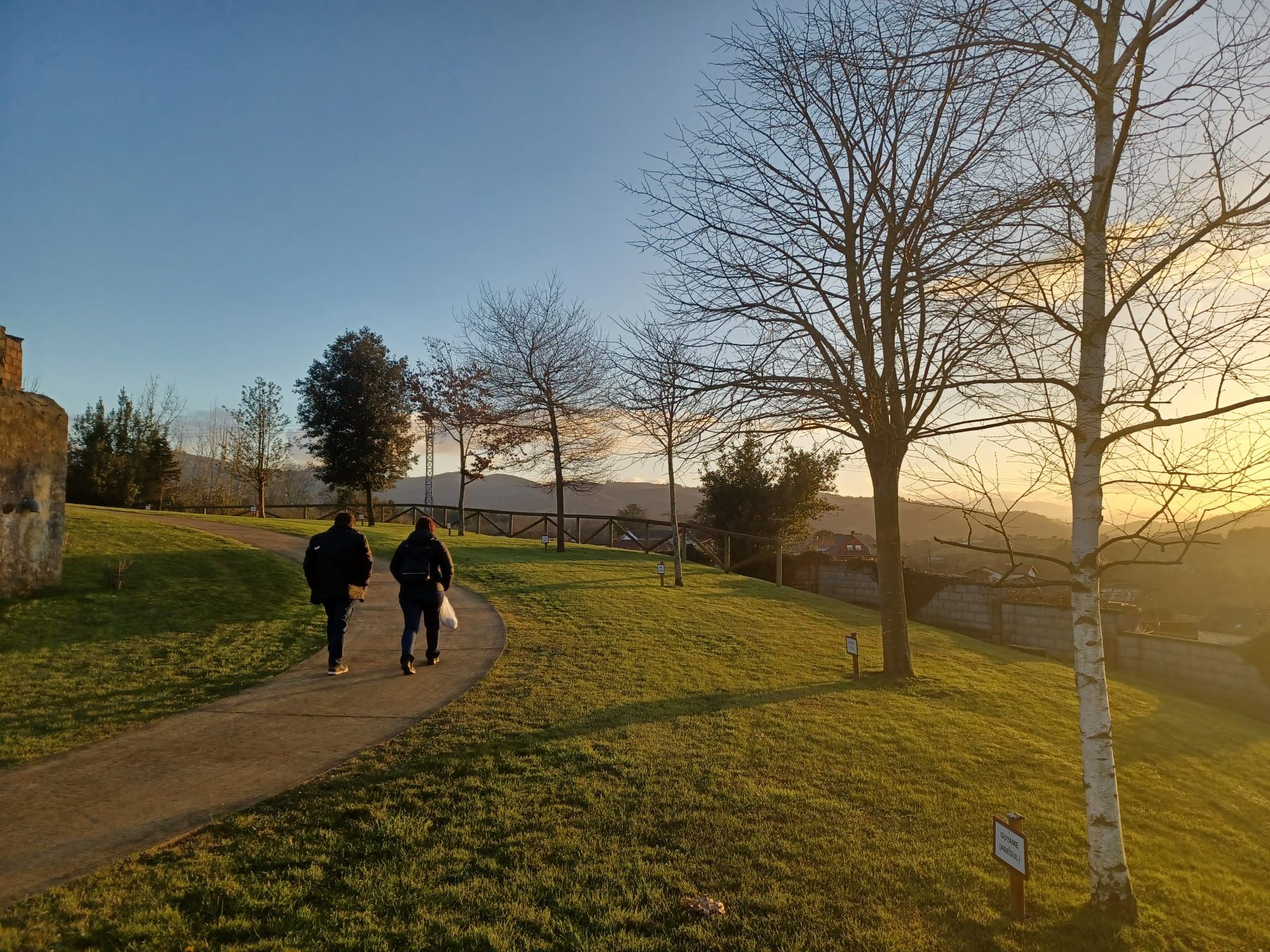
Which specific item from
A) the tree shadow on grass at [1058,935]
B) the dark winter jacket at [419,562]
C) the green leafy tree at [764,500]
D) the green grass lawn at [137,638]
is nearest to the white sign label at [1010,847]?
the tree shadow on grass at [1058,935]

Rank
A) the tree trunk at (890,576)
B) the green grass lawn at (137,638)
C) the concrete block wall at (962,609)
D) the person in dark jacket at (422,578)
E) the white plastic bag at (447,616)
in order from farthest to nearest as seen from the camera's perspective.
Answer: the concrete block wall at (962,609) → the tree trunk at (890,576) → the white plastic bag at (447,616) → the person in dark jacket at (422,578) → the green grass lawn at (137,638)

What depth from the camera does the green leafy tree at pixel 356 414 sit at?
91.0ft

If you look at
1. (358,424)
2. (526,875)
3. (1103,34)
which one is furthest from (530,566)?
(358,424)

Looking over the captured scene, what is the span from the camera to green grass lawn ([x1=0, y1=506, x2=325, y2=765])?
224 inches

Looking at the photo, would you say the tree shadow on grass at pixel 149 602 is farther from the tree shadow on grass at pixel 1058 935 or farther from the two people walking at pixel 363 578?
the tree shadow on grass at pixel 1058 935

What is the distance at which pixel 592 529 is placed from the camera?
28.2 meters

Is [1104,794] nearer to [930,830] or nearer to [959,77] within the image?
[930,830]

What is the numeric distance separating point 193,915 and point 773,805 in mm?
3465

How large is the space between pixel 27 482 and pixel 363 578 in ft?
16.1

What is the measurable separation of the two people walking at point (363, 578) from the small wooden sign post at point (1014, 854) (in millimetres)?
5749

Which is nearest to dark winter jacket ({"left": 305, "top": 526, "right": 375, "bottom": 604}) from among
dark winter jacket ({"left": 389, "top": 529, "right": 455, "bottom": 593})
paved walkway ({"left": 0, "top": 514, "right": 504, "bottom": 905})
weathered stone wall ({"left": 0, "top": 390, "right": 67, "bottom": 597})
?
dark winter jacket ({"left": 389, "top": 529, "right": 455, "bottom": 593})

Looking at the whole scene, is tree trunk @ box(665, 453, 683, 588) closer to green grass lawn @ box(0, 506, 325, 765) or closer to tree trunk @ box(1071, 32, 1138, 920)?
green grass lawn @ box(0, 506, 325, 765)

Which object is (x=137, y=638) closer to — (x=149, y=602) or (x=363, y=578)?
(x=149, y=602)

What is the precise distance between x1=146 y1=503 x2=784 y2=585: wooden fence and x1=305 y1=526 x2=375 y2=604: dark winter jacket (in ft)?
42.0
